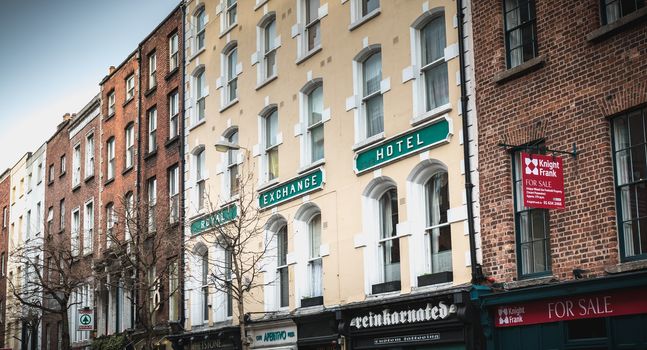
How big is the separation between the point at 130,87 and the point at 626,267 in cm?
2833

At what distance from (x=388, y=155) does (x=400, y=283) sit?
2.94 meters

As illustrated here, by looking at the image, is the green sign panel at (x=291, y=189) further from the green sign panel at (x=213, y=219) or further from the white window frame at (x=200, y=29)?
the white window frame at (x=200, y=29)

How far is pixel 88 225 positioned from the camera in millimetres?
43906

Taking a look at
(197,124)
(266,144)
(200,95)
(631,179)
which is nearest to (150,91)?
(200,95)

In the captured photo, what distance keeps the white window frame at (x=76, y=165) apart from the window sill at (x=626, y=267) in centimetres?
3343

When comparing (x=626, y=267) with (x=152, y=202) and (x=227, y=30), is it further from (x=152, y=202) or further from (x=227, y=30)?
(x=152, y=202)

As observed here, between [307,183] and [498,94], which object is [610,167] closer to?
[498,94]

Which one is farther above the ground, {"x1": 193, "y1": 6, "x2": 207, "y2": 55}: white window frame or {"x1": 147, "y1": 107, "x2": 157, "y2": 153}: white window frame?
{"x1": 193, "y1": 6, "x2": 207, "y2": 55}: white window frame

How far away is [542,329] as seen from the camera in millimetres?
18188

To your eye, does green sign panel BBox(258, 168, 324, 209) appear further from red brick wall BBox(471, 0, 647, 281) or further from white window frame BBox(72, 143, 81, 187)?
white window frame BBox(72, 143, 81, 187)

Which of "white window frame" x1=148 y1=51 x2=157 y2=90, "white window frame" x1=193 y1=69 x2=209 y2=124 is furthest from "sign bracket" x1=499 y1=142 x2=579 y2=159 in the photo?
"white window frame" x1=148 y1=51 x2=157 y2=90

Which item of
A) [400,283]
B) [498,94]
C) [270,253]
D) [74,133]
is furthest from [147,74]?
[498,94]

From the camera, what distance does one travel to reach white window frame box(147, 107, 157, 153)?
38.0m

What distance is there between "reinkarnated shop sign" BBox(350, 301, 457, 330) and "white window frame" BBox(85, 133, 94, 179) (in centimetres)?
2417
